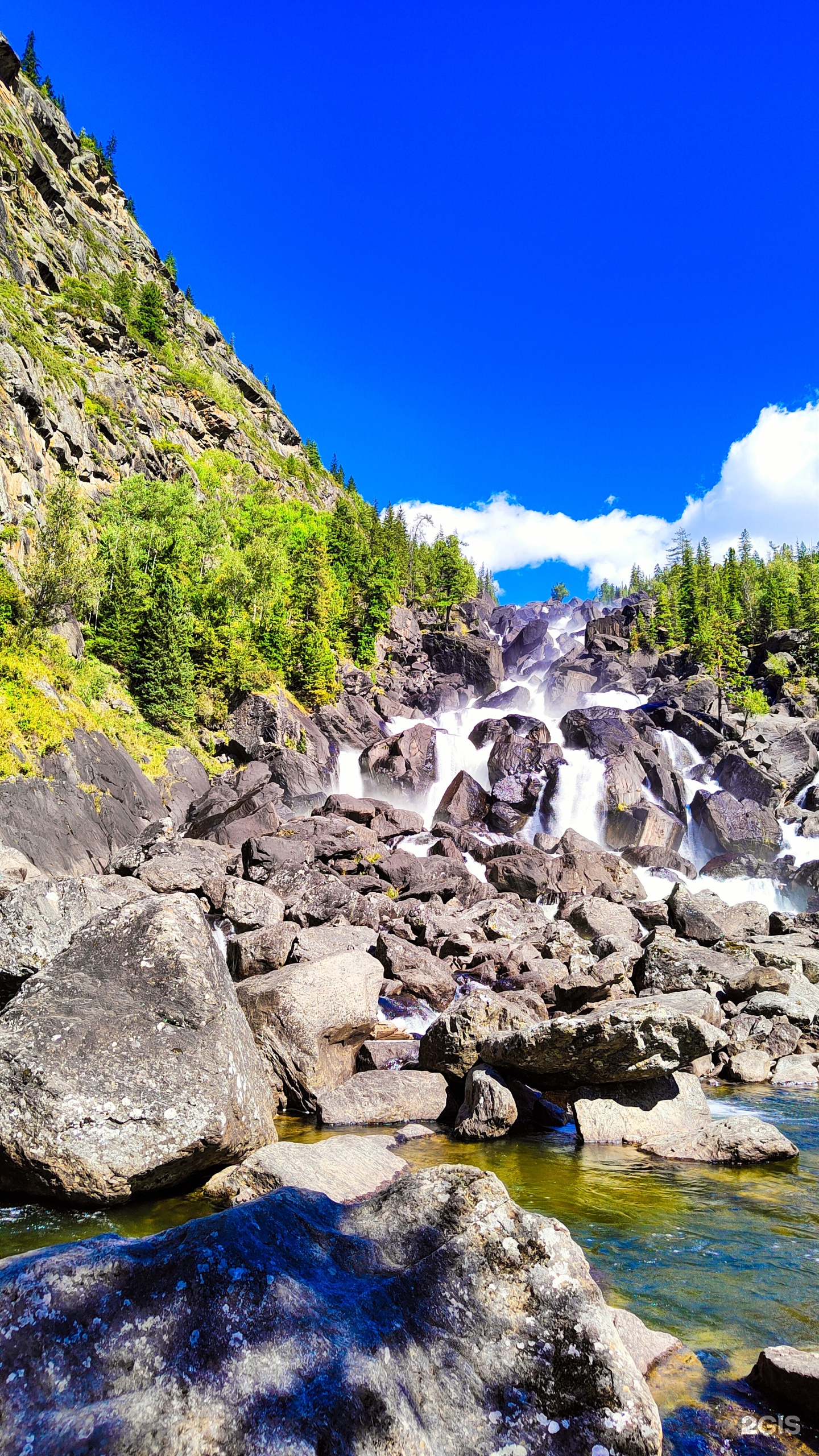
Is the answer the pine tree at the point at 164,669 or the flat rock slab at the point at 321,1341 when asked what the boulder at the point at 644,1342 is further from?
the pine tree at the point at 164,669

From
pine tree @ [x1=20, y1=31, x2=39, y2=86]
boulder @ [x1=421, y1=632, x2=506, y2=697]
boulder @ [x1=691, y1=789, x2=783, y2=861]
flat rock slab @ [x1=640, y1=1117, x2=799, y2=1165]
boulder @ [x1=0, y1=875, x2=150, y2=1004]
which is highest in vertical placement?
pine tree @ [x1=20, y1=31, x2=39, y2=86]

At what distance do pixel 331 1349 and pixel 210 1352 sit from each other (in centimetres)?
60

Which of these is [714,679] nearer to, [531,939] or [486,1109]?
[531,939]

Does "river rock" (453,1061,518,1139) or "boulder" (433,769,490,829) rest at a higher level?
"boulder" (433,769,490,829)

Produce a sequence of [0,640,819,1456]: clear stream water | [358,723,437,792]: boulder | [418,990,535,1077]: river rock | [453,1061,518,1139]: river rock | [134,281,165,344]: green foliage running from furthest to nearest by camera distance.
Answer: [134,281,165,344]: green foliage, [358,723,437,792]: boulder, [418,990,535,1077]: river rock, [453,1061,518,1139]: river rock, [0,640,819,1456]: clear stream water

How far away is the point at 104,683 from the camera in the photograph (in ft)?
127

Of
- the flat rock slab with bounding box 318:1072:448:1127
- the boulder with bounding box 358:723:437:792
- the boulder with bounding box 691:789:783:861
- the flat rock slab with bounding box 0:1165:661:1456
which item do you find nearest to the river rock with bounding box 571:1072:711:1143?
the flat rock slab with bounding box 318:1072:448:1127

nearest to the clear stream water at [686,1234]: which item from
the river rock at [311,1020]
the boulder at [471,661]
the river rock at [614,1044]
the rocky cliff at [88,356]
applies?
the river rock at [311,1020]

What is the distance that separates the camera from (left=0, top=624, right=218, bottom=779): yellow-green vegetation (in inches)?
1047

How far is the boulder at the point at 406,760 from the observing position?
159 feet

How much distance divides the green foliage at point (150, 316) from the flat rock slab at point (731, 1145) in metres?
103

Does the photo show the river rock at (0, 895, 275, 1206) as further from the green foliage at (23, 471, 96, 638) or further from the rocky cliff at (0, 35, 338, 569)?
the rocky cliff at (0, 35, 338, 569)

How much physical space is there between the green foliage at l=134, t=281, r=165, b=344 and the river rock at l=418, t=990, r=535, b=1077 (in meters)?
99.8

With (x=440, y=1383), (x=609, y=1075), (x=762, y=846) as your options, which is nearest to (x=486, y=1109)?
(x=609, y=1075)
